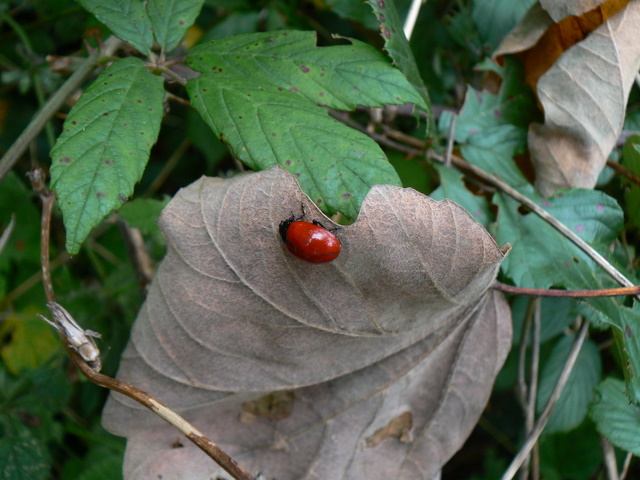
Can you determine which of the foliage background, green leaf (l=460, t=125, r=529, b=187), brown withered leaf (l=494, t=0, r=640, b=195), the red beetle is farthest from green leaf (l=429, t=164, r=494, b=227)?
the red beetle

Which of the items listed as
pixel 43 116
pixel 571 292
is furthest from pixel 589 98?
pixel 43 116

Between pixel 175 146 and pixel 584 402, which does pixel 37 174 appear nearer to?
pixel 175 146

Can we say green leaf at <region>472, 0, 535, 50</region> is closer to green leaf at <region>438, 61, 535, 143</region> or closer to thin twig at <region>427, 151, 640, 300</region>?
green leaf at <region>438, 61, 535, 143</region>

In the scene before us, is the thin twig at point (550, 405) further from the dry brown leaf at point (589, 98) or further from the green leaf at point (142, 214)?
the green leaf at point (142, 214)

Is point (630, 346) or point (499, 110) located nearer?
point (630, 346)

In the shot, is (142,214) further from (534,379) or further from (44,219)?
(534,379)

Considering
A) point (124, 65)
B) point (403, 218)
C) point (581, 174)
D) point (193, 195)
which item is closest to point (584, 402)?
point (581, 174)
